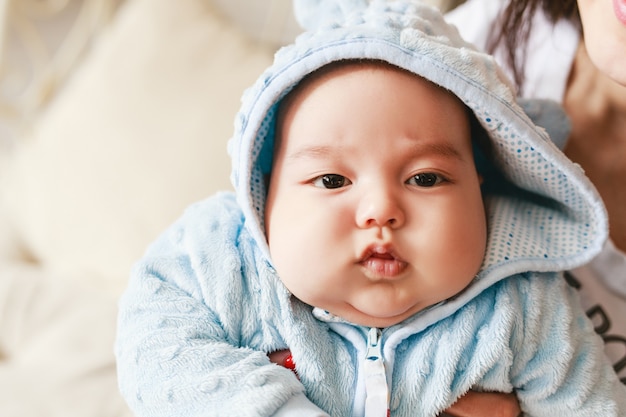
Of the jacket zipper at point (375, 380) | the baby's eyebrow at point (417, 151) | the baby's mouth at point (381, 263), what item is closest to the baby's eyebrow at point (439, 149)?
the baby's eyebrow at point (417, 151)

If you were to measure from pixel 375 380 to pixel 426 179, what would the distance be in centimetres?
25

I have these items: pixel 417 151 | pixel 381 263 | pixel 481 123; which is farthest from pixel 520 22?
pixel 381 263

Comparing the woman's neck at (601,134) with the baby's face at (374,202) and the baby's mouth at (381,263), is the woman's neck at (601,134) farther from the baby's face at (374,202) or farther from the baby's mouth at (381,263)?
the baby's mouth at (381,263)

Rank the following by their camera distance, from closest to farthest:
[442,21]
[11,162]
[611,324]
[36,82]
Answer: [442,21] < [611,324] < [11,162] < [36,82]

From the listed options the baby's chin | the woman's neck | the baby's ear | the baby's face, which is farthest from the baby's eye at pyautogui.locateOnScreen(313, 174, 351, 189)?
the woman's neck

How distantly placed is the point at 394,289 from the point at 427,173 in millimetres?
145

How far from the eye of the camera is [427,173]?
82 cm

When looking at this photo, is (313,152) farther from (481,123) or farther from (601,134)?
(601,134)

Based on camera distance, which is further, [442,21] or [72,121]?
[72,121]

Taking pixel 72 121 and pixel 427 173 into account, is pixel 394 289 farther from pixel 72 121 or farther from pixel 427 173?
pixel 72 121

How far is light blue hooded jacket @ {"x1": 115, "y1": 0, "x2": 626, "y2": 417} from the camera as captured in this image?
786 millimetres

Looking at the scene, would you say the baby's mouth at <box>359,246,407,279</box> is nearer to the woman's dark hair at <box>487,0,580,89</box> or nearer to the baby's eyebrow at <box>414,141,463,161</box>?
the baby's eyebrow at <box>414,141,463,161</box>

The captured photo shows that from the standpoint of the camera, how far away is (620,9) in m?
0.88

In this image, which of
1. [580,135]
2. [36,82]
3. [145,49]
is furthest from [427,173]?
Result: [36,82]
